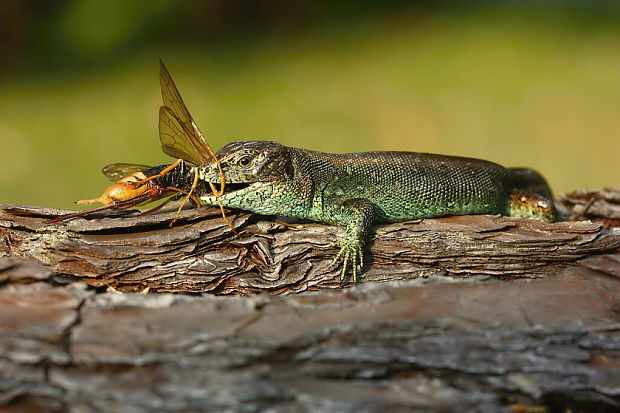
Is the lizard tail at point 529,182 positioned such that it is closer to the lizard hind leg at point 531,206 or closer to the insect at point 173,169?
the lizard hind leg at point 531,206

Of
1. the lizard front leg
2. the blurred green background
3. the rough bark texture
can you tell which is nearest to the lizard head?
the rough bark texture

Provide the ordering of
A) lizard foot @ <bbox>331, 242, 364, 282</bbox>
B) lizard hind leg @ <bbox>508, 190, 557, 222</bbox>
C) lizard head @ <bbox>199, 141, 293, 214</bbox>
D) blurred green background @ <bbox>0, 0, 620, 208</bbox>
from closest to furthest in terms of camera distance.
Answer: lizard foot @ <bbox>331, 242, 364, 282</bbox> → lizard head @ <bbox>199, 141, 293, 214</bbox> → lizard hind leg @ <bbox>508, 190, 557, 222</bbox> → blurred green background @ <bbox>0, 0, 620, 208</bbox>

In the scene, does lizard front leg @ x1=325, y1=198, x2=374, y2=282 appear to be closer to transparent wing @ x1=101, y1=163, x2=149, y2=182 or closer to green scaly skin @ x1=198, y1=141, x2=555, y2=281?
green scaly skin @ x1=198, y1=141, x2=555, y2=281

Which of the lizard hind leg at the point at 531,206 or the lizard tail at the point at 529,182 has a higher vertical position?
the lizard tail at the point at 529,182

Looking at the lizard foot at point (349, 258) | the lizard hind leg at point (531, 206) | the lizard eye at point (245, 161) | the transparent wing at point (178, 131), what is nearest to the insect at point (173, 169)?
the transparent wing at point (178, 131)

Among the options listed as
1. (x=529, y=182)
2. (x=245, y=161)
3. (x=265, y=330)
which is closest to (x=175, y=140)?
(x=245, y=161)

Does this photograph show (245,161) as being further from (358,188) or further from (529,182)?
(529,182)
